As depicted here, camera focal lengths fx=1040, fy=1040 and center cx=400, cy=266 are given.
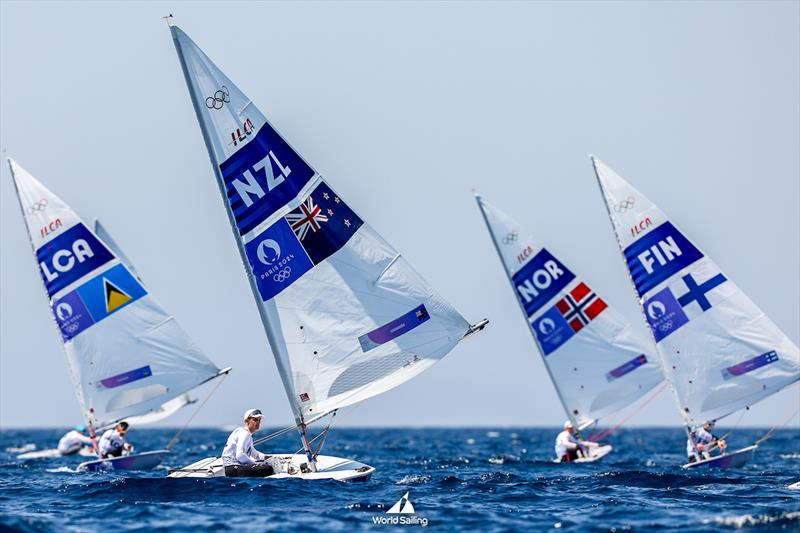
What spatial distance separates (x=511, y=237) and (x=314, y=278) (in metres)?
17.1

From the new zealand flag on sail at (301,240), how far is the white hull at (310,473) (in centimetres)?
306

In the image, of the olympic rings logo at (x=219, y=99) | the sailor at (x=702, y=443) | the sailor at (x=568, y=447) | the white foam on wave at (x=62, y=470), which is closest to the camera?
the olympic rings logo at (x=219, y=99)

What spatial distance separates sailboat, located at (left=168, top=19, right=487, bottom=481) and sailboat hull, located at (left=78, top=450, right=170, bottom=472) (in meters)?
8.85

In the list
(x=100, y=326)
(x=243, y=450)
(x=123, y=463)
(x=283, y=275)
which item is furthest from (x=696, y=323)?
(x=100, y=326)

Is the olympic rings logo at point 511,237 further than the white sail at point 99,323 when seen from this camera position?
Yes

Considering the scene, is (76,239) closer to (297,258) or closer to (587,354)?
(297,258)

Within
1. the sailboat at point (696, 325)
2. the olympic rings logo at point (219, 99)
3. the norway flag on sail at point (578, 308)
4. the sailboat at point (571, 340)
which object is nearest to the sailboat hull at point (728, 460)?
the sailboat at point (696, 325)

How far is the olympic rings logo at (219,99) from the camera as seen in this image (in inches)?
739

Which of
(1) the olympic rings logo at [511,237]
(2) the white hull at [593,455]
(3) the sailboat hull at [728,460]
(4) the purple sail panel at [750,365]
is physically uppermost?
(1) the olympic rings logo at [511,237]

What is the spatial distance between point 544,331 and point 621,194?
6818 mm

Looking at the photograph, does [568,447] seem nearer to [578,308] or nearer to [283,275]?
[578,308]

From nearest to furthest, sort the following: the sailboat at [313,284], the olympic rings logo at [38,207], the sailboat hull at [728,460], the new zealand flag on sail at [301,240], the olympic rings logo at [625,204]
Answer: the sailboat at [313,284] → the new zealand flag on sail at [301,240] → the sailboat hull at [728,460] → the olympic rings logo at [625,204] → the olympic rings logo at [38,207]

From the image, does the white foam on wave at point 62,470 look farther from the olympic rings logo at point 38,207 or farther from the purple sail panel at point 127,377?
the olympic rings logo at point 38,207

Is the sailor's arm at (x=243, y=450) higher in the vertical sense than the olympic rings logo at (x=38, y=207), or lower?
lower
